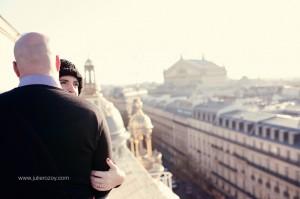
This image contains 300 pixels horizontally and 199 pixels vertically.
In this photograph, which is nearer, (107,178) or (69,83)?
(107,178)

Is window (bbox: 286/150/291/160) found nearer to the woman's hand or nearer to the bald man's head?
the woman's hand

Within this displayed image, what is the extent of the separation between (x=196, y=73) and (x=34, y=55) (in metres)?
138

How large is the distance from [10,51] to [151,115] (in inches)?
4077

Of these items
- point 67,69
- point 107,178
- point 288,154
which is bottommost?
point 288,154

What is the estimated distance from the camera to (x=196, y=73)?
14075 centimetres

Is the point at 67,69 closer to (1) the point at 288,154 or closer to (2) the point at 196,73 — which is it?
(1) the point at 288,154

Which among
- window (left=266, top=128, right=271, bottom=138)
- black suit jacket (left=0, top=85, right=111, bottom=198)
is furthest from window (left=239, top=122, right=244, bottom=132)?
black suit jacket (left=0, top=85, right=111, bottom=198)

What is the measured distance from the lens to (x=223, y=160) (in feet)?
197

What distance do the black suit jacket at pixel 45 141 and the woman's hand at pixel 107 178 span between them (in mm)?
159

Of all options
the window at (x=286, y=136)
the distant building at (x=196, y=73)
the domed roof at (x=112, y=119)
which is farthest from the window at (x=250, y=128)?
the distant building at (x=196, y=73)

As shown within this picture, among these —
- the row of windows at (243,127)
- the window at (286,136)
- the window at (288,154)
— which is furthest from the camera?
the row of windows at (243,127)

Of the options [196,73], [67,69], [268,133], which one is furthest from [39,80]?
[196,73]

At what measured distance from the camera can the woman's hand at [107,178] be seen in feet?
12.2

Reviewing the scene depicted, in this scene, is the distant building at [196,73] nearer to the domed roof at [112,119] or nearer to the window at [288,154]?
the window at [288,154]
